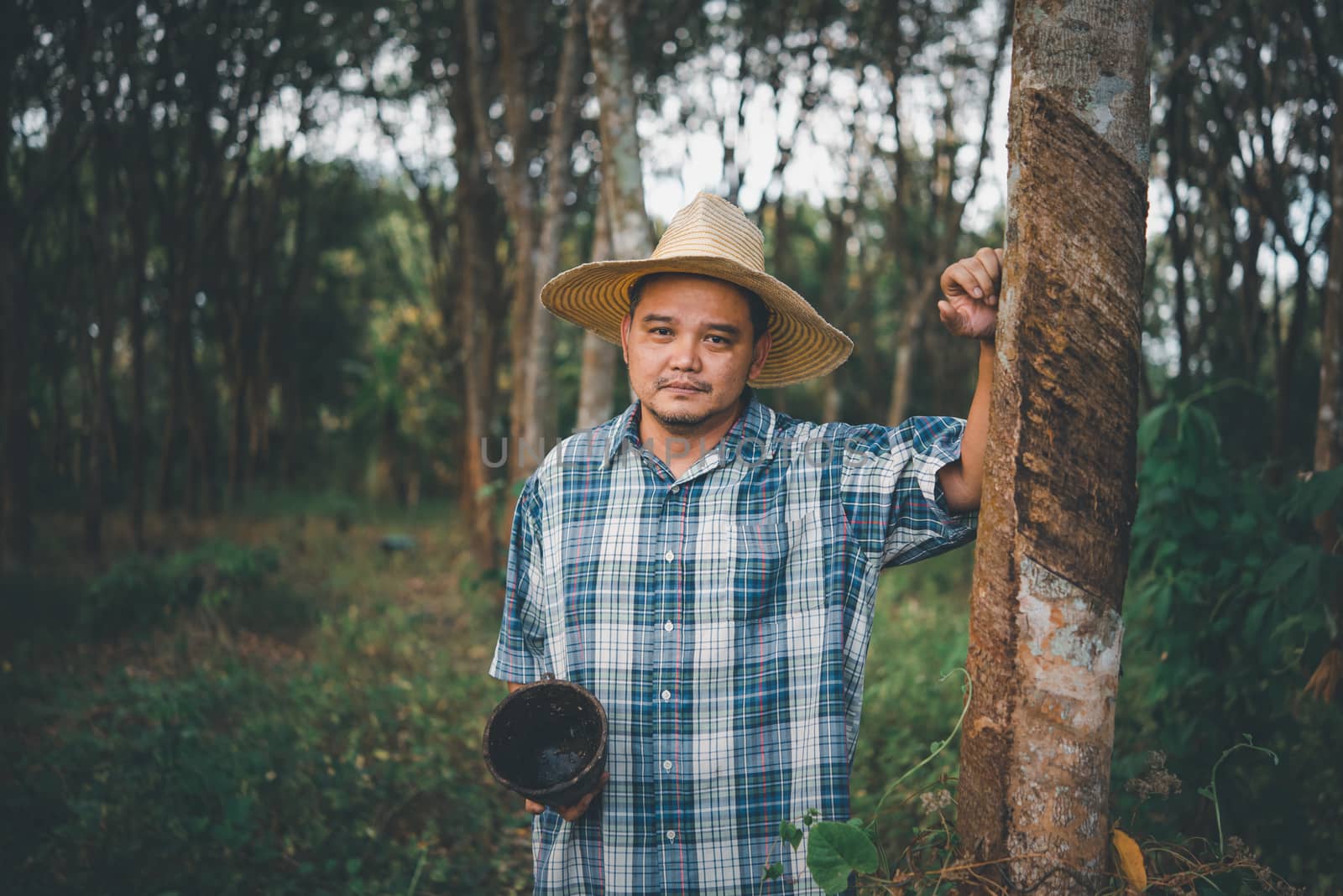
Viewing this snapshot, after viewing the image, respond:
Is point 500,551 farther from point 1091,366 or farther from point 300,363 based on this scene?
point 300,363

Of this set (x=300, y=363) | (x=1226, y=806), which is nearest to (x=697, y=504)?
(x=1226, y=806)

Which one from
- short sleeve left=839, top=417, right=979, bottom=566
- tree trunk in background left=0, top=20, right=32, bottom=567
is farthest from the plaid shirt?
tree trunk in background left=0, top=20, right=32, bottom=567

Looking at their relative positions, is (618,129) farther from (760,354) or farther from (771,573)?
(771,573)

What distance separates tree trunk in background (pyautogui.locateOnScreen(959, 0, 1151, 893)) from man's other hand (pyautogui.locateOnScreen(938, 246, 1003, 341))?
13cm

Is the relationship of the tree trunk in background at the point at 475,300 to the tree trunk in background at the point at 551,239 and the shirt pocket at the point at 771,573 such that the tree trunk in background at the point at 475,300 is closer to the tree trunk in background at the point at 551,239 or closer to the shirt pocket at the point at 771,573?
the tree trunk in background at the point at 551,239

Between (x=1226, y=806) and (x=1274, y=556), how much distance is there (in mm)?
866

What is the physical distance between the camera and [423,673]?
18.6 feet

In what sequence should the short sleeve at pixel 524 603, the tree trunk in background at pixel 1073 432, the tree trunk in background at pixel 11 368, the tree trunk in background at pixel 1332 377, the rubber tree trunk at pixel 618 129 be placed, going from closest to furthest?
the tree trunk in background at pixel 1073 432 < the short sleeve at pixel 524 603 < the tree trunk in background at pixel 1332 377 < the rubber tree trunk at pixel 618 129 < the tree trunk in background at pixel 11 368

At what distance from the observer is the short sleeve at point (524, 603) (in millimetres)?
2266

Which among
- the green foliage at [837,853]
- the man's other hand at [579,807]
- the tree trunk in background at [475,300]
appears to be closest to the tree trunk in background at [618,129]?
the man's other hand at [579,807]

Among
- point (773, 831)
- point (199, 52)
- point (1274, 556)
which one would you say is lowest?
point (773, 831)

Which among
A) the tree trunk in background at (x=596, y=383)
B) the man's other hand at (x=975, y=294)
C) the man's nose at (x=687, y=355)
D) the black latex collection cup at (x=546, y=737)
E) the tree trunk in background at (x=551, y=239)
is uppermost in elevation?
the tree trunk in background at (x=551, y=239)

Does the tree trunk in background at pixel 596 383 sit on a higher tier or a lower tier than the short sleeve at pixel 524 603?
higher

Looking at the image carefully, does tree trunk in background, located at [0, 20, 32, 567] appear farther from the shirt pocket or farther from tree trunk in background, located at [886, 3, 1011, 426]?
tree trunk in background, located at [886, 3, 1011, 426]
